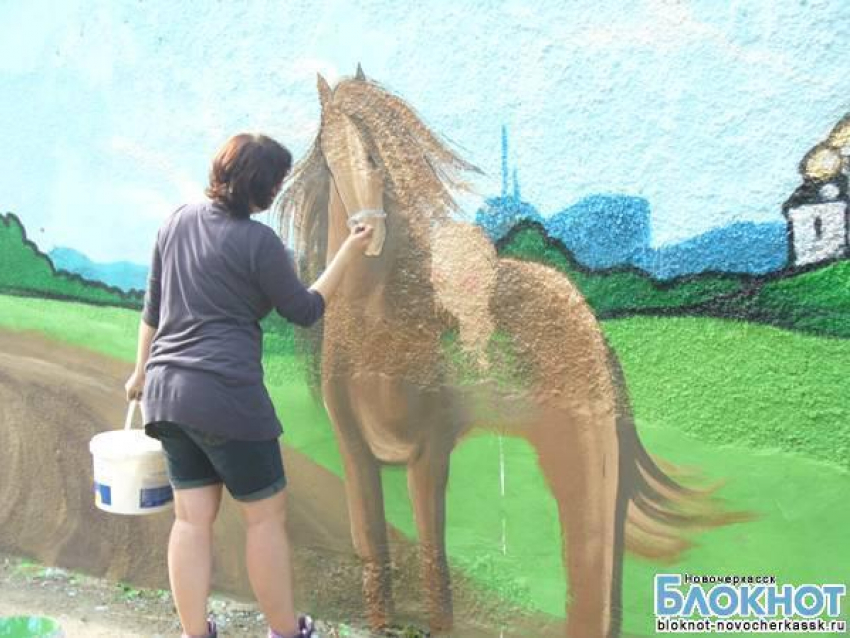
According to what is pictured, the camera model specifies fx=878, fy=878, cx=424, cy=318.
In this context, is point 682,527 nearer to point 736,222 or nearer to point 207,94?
point 736,222

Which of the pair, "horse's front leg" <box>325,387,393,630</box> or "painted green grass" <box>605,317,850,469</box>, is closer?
"painted green grass" <box>605,317,850,469</box>

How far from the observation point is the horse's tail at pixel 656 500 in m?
2.60

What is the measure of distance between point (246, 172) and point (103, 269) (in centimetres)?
126

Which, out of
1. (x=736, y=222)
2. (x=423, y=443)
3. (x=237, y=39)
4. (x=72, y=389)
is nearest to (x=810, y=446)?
(x=736, y=222)

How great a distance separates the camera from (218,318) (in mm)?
2486

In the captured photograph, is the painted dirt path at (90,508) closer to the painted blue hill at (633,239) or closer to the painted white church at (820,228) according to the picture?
the painted blue hill at (633,239)

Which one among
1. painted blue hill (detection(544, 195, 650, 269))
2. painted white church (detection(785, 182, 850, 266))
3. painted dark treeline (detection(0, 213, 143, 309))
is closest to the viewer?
painted white church (detection(785, 182, 850, 266))

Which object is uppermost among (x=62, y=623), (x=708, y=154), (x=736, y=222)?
(x=708, y=154)

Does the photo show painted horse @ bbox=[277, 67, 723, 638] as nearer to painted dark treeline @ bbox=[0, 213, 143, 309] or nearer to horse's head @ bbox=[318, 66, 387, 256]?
horse's head @ bbox=[318, 66, 387, 256]

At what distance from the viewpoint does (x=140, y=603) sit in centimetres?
348

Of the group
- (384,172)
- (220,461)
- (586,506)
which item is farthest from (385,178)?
(586,506)

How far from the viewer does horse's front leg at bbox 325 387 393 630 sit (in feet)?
10.1

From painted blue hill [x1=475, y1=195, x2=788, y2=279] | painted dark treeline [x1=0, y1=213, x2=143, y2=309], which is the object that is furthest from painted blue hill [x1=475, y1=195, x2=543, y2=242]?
painted dark treeline [x1=0, y1=213, x2=143, y2=309]

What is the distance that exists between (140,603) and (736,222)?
2.64 metres
